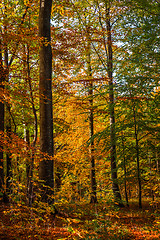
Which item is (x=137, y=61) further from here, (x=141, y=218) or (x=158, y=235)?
(x=141, y=218)

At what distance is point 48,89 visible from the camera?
21.6 ft

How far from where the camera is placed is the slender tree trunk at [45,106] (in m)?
5.98

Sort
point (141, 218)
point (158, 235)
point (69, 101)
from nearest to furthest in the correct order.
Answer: point (158, 235), point (141, 218), point (69, 101)

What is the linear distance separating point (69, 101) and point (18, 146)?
613 centimetres

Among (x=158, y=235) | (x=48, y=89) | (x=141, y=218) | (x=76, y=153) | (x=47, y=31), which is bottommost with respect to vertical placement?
(x=141, y=218)

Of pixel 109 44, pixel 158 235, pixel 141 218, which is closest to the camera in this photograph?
pixel 158 235

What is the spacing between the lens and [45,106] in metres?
6.32

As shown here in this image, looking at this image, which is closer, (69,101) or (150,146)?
(150,146)

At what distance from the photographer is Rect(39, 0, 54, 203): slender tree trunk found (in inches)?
235

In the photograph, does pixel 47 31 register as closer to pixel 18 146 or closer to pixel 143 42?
pixel 143 42

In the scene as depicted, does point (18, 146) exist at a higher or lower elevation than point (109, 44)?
lower

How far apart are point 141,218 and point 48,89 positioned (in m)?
5.66

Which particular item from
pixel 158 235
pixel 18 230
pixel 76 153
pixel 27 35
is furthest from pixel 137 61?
pixel 76 153

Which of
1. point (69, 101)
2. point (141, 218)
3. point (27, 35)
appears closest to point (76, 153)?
point (69, 101)
